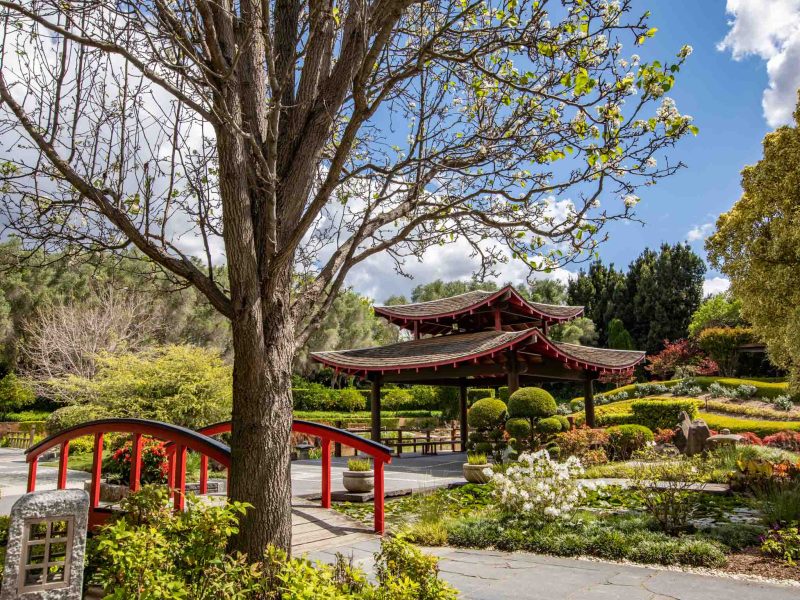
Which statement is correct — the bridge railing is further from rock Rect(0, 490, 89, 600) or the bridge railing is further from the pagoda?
the pagoda

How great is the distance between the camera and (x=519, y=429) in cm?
1373

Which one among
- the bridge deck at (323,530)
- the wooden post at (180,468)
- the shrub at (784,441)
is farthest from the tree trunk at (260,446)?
the shrub at (784,441)

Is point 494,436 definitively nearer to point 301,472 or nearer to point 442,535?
point 301,472

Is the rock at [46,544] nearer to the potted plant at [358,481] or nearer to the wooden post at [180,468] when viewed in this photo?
the wooden post at [180,468]

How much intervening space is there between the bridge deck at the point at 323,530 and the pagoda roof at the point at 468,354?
26.9 ft

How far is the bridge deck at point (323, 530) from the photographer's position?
21.8 ft

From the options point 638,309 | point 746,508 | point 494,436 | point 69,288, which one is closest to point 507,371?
point 494,436

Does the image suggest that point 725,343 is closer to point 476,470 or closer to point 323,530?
point 476,470

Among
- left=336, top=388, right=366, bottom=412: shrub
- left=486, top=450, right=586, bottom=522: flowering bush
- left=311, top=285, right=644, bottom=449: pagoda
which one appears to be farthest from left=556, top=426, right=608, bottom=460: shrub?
left=336, top=388, right=366, bottom=412: shrub

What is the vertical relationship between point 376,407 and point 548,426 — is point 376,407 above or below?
above

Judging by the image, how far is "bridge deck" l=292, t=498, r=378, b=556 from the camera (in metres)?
6.63

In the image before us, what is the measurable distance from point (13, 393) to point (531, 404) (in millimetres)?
27898

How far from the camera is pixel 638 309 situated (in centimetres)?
4453

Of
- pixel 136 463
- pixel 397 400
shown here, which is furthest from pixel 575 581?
pixel 397 400
